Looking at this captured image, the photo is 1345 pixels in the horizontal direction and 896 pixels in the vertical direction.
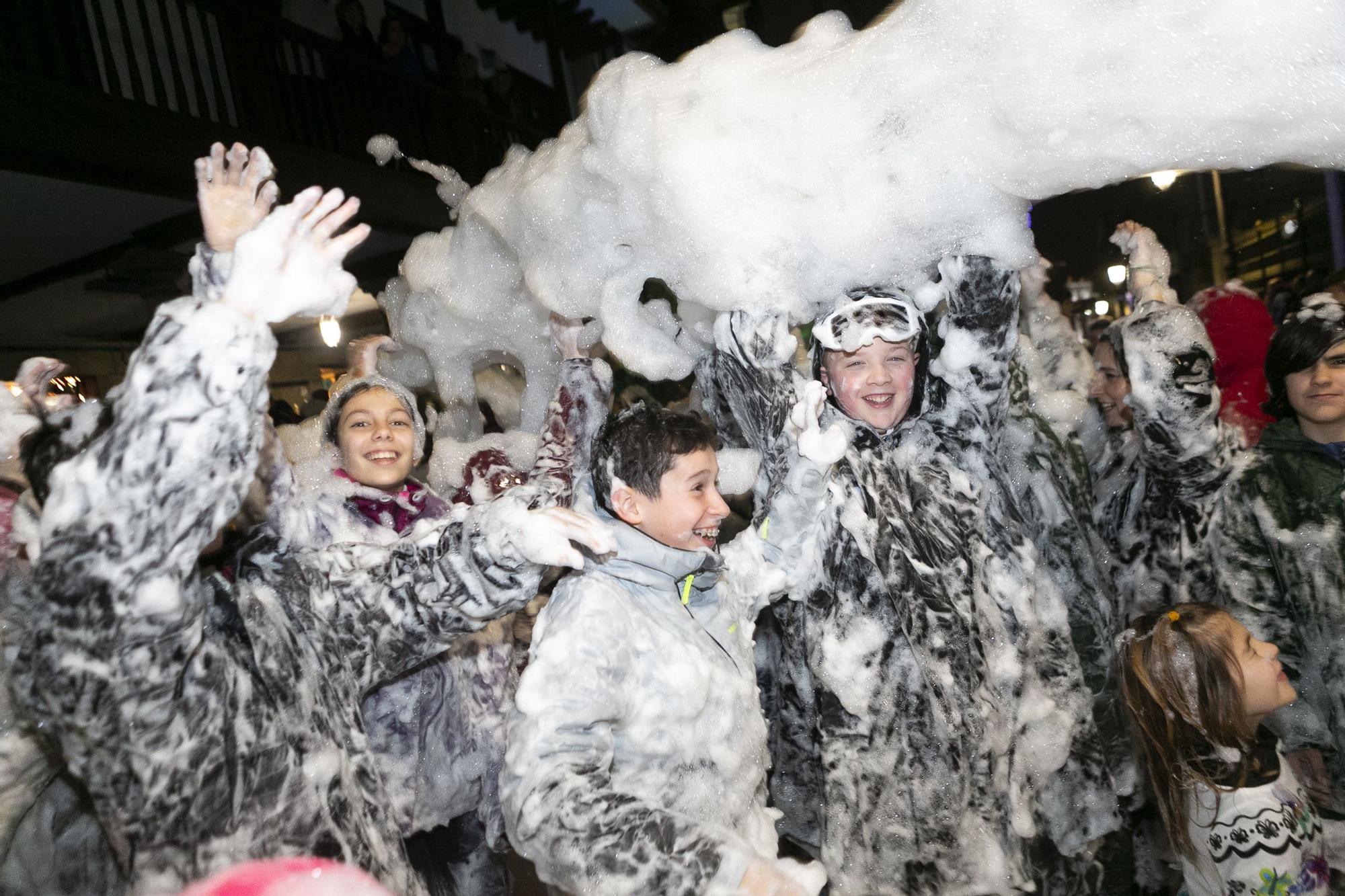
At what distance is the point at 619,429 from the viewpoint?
1784 mm

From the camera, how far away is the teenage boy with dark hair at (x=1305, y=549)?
238 cm

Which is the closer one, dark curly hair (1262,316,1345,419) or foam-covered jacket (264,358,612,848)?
foam-covered jacket (264,358,612,848)

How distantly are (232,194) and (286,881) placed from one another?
3.37 ft

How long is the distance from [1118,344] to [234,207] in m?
2.35

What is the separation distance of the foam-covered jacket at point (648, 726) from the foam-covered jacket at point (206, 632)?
184mm

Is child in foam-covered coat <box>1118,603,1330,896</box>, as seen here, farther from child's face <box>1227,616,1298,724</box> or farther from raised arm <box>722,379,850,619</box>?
raised arm <box>722,379,850,619</box>

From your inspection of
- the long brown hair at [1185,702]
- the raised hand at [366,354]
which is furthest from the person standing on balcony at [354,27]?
the long brown hair at [1185,702]

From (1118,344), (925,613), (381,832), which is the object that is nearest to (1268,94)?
(1118,344)

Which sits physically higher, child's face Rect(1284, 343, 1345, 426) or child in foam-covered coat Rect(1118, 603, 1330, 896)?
child's face Rect(1284, 343, 1345, 426)

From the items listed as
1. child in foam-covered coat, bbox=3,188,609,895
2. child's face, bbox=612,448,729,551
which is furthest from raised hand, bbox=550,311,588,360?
child in foam-covered coat, bbox=3,188,609,895

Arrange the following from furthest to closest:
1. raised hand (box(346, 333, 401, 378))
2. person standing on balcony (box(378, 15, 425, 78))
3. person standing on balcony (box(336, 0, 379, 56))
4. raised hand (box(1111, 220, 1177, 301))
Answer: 1. person standing on balcony (box(378, 15, 425, 78))
2. person standing on balcony (box(336, 0, 379, 56))
3. raised hand (box(346, 333, 401, 378))
4. raised hand (box(1111, 220, 1177, 301))

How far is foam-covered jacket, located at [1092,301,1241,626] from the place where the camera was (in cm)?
233

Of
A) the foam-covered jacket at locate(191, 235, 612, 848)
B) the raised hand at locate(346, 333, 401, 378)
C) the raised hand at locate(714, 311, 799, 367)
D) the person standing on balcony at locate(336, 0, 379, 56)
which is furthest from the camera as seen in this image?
the person standing on balcony at locate(336, 0, 379, 56)

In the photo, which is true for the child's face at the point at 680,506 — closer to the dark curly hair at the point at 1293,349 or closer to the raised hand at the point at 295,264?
the raised hand at the point at 295,264
